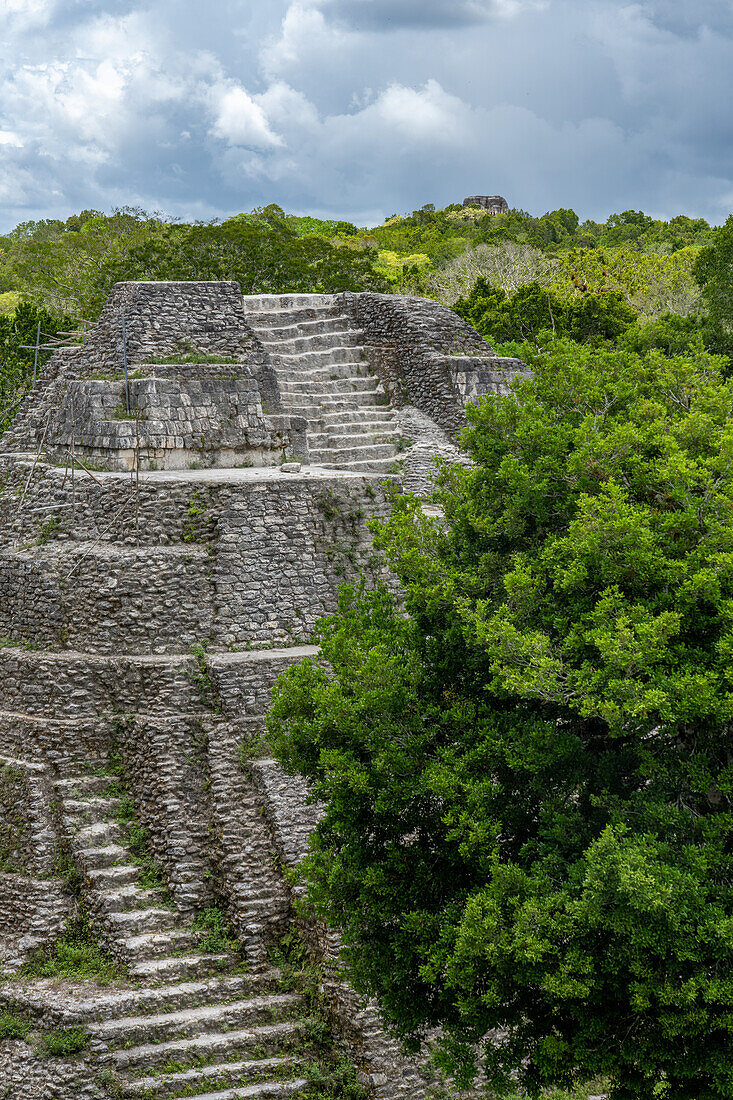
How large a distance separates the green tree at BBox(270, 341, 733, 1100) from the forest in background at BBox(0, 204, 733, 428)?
1.49 m

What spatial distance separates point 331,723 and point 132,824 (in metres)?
4.35

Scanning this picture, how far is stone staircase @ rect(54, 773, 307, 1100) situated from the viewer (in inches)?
395

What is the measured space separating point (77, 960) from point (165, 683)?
10.3 feet

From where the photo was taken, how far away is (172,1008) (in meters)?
10.5

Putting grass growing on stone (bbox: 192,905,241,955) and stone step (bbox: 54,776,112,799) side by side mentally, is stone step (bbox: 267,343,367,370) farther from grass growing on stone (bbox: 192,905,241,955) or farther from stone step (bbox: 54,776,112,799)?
grass growing on stone (bbox: 192,905,241,955)

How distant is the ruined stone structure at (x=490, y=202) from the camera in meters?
71.0

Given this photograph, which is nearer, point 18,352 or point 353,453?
point 353,453

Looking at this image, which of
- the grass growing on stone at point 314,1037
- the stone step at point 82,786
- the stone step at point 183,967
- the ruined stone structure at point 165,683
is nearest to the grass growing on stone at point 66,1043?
the ruined stone structure at point 165,683

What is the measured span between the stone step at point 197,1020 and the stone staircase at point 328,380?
28.8 ft

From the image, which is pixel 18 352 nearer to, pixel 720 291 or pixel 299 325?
A: pixel 299 325

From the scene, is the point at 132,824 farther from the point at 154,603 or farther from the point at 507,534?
the point at 507,534

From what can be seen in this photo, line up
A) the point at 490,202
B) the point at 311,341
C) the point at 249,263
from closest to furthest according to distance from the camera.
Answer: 1. the point at 311,341
2. the point at 249,263
3. the point at 490,202

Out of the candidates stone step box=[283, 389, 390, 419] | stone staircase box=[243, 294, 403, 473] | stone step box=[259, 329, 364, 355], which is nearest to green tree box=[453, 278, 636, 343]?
stone step box=[259, 329, 364, 355]

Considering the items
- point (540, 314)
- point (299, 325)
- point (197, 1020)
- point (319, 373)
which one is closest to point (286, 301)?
point (299, 325)
